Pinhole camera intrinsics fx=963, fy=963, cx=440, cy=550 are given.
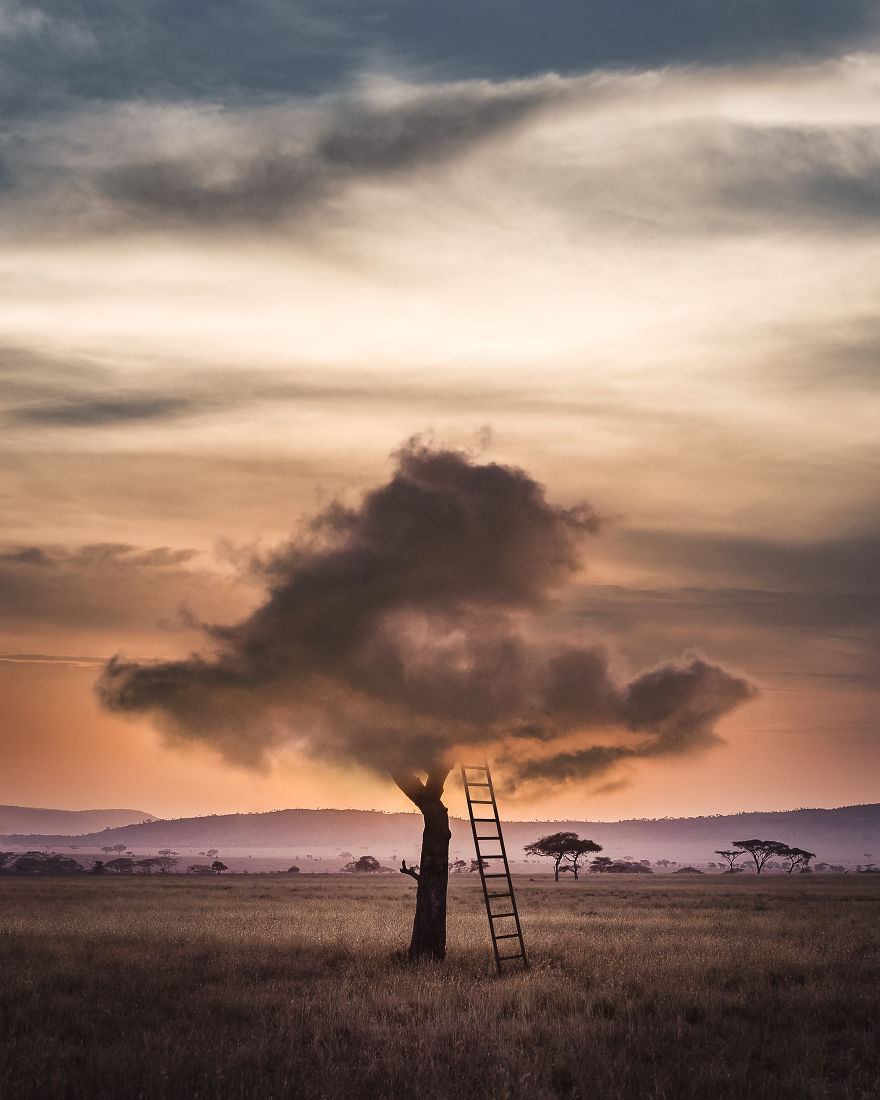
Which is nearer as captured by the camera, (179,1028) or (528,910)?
(179,1028)

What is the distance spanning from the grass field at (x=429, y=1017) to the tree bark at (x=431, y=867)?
772mm

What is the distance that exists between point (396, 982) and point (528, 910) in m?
29.5

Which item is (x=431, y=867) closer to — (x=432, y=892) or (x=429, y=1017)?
(x=432, y=892)

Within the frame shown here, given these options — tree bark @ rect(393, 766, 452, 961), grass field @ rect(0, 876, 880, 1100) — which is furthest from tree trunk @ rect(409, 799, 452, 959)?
grass field @ rect(0, 876, 880, 1100)

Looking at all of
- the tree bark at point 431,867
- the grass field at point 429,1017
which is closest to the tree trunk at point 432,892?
the tree bark at point 431,867

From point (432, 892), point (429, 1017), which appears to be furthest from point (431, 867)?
point (429, 1017)

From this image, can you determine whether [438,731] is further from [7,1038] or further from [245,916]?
[245,916]

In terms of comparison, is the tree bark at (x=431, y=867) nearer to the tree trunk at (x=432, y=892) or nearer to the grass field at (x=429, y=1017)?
the tree trunk at (x=432, y=892)

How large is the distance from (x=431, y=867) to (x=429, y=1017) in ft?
24.5

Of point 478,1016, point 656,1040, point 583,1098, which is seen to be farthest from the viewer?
point 478,1016

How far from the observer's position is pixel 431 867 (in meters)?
21.5

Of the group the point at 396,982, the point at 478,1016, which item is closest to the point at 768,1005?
the point at 478,1016

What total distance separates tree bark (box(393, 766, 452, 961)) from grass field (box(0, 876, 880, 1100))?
30.4 inches

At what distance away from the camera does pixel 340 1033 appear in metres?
13.2
